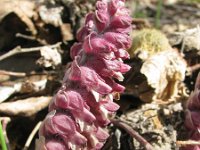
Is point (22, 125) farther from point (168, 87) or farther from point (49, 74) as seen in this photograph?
point (168, 87)

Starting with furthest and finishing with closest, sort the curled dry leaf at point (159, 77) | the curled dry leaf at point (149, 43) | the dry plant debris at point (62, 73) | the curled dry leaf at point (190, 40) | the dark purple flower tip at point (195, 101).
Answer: the curled dry leaf at point (190, 40) < the curled dry leaf at point (149, 43) < the curled dry leaf at point (159, 77) < the dry plant debris at point (62, 73) < the dark purple flower tip at point (195, 101)

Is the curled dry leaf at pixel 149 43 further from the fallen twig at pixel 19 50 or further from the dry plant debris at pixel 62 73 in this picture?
the fallen twig at pixel 19 50

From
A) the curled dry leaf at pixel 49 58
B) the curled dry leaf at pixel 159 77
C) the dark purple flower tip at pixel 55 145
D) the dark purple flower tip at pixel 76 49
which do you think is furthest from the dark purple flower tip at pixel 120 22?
the curled dry leaf at pixel 49 58

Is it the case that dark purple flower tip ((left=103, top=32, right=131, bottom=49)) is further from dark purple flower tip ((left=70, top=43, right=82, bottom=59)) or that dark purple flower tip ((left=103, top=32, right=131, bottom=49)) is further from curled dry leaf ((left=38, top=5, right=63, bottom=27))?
curled dry leaf ((left=38, top=5, right=63, bottom=27))

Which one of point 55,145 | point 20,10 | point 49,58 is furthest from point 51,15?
point 55,145

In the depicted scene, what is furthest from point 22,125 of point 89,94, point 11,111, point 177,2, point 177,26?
point 177,2

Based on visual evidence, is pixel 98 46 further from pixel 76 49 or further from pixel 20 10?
pixel 20 10
